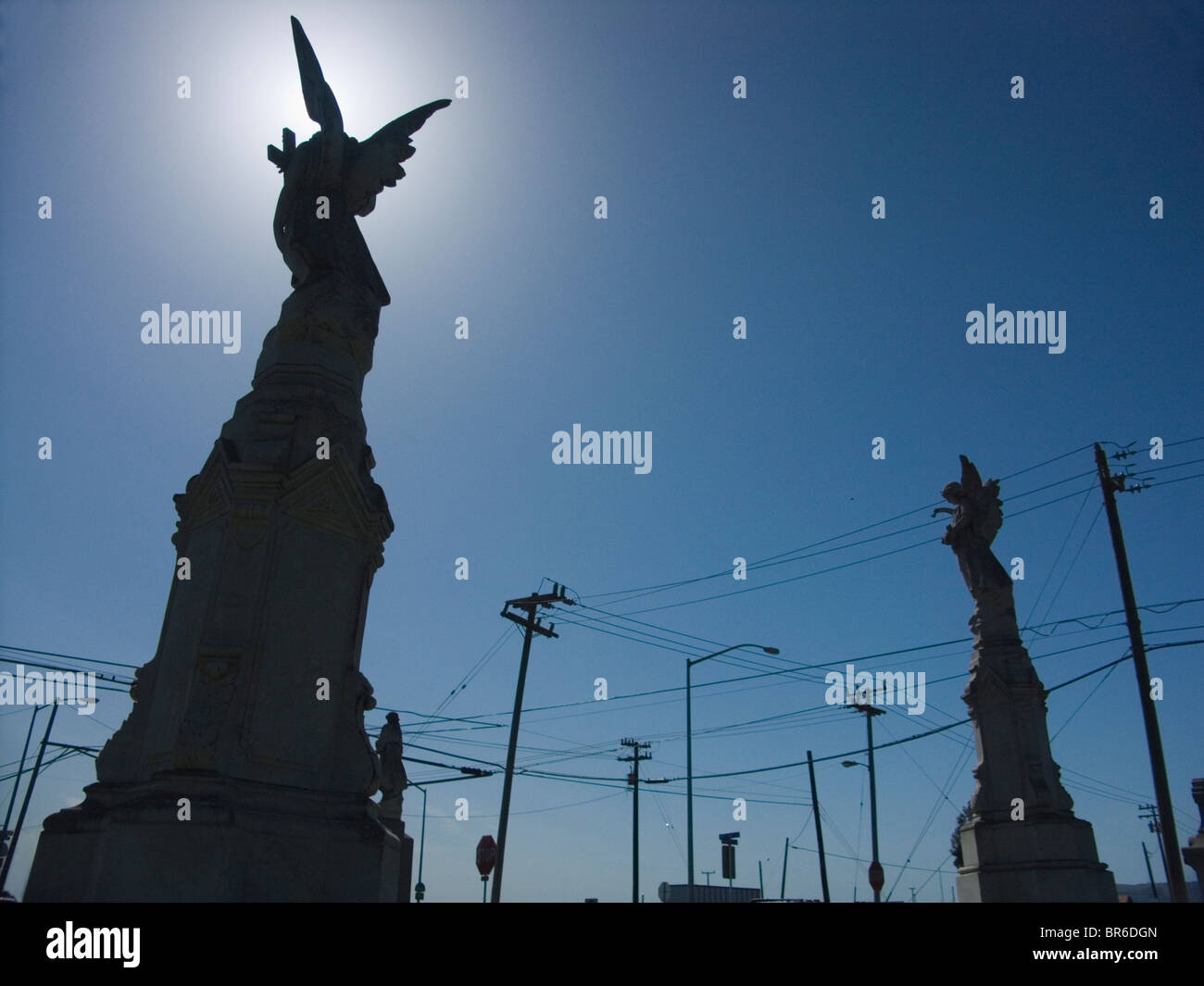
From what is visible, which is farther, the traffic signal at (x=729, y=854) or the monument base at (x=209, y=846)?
the traffic signal at (x=729, y=854)

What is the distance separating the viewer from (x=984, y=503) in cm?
1938

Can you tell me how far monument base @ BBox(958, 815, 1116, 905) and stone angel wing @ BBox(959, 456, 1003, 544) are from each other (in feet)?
19.9

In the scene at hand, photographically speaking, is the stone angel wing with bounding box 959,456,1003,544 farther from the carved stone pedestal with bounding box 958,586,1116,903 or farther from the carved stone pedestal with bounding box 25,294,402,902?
the carved stone pedestal with bounding box 25,294,402,902

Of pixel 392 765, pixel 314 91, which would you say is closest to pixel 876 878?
pixel 392 765

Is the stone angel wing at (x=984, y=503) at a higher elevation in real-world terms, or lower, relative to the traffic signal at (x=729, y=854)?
higher

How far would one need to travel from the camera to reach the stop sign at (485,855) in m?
20.9

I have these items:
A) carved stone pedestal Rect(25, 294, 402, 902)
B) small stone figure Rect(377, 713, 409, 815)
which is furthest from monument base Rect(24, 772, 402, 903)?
small stone figure Rect(377, 713, 409, 815)

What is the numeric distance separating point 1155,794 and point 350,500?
14547mm

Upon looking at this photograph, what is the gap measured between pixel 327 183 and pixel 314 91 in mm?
1264

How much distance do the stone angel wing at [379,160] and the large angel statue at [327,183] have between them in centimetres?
1

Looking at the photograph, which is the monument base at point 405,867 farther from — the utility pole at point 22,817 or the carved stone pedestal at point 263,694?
the utility pole at point 22,817

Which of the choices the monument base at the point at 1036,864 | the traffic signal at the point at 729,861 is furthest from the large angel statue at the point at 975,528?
the traffic signal at the point at 729,861

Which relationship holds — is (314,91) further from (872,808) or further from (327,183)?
(872,808)
